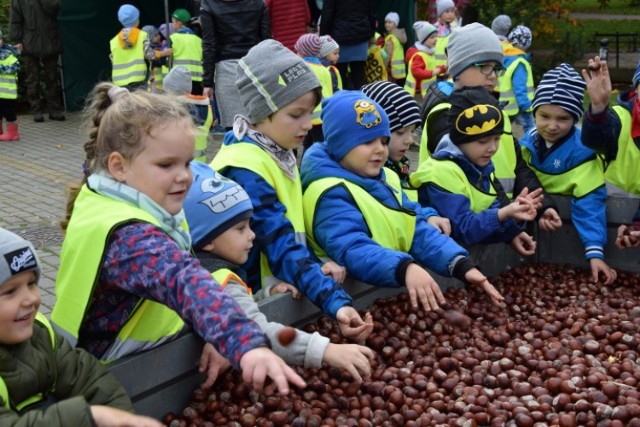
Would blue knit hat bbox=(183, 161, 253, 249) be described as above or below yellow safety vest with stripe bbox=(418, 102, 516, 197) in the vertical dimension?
above

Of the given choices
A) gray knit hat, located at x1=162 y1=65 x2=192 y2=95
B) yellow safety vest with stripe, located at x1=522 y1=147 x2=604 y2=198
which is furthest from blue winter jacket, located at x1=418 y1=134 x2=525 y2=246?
gray knit hat, located at x1=162 y1=65 x2=192 y2=95

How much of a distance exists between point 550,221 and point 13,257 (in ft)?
13.2

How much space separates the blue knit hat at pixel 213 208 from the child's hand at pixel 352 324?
1.94ft

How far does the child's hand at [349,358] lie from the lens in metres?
3.62

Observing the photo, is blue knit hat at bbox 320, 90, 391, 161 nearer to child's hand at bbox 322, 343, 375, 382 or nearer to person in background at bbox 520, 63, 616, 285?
child's hand at bbox 322, 343, 375, 382

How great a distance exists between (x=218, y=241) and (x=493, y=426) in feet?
4.56

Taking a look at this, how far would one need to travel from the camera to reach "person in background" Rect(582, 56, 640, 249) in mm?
A: 5864

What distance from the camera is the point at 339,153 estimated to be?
201 inches

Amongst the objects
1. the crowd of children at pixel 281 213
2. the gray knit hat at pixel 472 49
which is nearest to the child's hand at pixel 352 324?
the crowd of children at pixel 281 213

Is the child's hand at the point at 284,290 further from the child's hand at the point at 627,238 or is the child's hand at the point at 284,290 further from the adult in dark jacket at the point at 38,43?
the adult in dark jacket at the point at 38,43

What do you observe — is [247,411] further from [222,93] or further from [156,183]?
[222,93]

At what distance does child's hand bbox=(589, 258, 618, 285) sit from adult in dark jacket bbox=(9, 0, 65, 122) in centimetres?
1126

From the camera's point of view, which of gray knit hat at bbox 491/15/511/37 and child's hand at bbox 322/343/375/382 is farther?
gray knit hat at bbox 491/15/511/37

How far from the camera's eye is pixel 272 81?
4.73m
